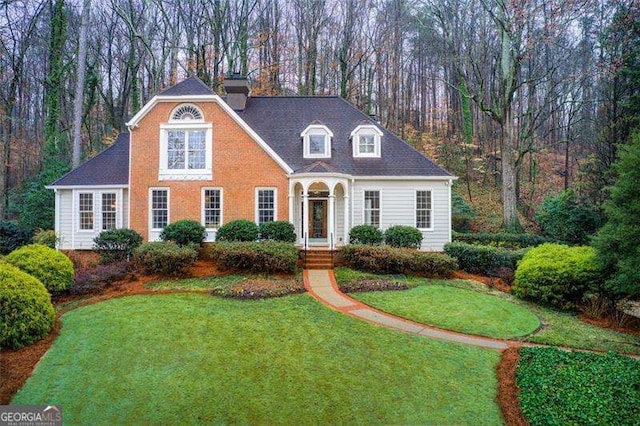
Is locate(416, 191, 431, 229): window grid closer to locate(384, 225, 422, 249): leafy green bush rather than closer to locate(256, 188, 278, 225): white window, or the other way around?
locate(384, 225, 422, 249): leafy green bush

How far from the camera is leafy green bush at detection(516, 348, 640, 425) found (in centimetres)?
541

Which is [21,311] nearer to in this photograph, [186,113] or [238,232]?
[238,232]

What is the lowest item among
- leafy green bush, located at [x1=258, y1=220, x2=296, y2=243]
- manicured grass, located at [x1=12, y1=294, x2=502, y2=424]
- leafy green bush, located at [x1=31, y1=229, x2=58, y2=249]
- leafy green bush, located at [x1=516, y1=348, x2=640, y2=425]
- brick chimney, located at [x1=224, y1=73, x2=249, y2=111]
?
leafy green bush, located at [x1=516, y1=348, x2=640, y2=425]

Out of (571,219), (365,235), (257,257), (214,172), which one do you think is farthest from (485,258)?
(214,172)

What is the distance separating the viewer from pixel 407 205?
57.7 ft

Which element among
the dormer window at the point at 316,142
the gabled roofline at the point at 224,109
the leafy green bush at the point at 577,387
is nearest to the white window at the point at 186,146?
the gabled roofline at the point at 224,109

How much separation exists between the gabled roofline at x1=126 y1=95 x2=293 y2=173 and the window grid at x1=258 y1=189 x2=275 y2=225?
133 centimetres

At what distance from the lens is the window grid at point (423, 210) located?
17.7 metres

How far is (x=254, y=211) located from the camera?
16.6 metres

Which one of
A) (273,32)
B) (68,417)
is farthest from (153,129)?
(273,32)

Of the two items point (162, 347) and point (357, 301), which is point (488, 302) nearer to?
point (357, 301)

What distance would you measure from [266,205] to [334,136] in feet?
17.3

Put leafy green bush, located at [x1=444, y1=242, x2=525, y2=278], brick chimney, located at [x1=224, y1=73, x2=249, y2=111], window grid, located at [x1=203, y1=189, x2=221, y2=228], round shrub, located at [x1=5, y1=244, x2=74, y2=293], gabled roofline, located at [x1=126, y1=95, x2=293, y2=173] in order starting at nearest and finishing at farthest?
round shrub, located at [x1=5, y1=244, x2=74, y2=293] < leafy green bush, located at [x1=444, y1=242, x2=525, y2=278] < gabled roofline, located at [x1=126, y1=95, x2=293, y2=173] < window grid, located at [x1=203, y1=189, x2=221, y2=228] < brick chimney, located at [x1=224, y1=73, x2=249, y2=111]

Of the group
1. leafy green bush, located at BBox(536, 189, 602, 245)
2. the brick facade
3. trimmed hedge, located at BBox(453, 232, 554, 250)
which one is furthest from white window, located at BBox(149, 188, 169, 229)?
leafy green bush, located at BBox(536, 189, 602, 245)
